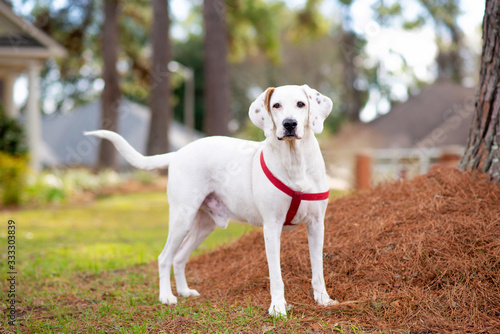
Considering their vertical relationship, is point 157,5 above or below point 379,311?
above

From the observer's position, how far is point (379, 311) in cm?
349

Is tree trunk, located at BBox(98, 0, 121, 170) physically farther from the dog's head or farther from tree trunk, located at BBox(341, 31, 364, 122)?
the dog's head

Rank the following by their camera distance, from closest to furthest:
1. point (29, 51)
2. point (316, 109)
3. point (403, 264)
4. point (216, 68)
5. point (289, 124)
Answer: point (289, 124)
point (316, 109)
point (403, 264)
point (29, 51)
point (216, 68)

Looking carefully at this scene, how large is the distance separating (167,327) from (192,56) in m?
37.6

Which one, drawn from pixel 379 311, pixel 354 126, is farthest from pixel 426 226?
pixel 354 126

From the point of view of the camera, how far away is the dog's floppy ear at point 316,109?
340 centimetres

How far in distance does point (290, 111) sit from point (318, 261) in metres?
1.26

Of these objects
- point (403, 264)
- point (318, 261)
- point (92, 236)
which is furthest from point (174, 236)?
point (92, 236)

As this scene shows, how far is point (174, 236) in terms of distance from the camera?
4.11 meters

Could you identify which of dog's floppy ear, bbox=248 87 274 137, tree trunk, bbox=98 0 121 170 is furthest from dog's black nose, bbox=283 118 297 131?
tree trunk, bbox=98 0 121 170

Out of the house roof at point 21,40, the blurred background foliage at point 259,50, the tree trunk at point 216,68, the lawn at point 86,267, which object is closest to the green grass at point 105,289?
the lawn at point 86,267

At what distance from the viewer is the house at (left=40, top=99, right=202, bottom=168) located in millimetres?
29641

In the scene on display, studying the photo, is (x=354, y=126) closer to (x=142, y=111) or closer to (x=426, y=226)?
(x=142, y=111)

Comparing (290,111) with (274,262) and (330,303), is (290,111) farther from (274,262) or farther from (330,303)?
(330,303)
